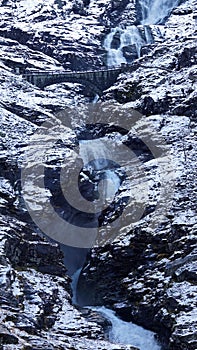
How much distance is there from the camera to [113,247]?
154 ft

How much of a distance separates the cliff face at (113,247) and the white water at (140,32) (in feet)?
23.1

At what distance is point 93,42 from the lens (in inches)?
3794

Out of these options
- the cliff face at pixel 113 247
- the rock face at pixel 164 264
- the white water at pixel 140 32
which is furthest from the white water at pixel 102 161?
the white water at pixel 140 32

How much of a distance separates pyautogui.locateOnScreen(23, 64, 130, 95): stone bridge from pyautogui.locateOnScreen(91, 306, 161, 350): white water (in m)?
44.1

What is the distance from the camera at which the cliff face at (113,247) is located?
3556cm

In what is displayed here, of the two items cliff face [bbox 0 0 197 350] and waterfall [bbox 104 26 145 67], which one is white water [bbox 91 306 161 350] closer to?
cliff face [bbox 0 0 197 350]

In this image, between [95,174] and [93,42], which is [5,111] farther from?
[93,42]

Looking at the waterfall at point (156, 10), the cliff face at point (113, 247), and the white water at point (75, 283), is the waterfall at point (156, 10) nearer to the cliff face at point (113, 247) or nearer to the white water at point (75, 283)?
the cliff face at point (113, 247)

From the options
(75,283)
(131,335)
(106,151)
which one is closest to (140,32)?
(106,151)

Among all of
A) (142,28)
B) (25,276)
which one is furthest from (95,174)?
(142,28)

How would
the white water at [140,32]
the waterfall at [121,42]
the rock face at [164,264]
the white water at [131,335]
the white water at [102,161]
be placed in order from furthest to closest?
the white water at [140,32]
the waterfall at [121,42]
the white water at [102,161]
the white water at [131,335]
the rock face at [164,264]

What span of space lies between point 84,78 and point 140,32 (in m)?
21.1

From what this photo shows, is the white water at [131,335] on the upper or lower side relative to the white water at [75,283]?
lower

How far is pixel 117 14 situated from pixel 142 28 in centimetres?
1017
